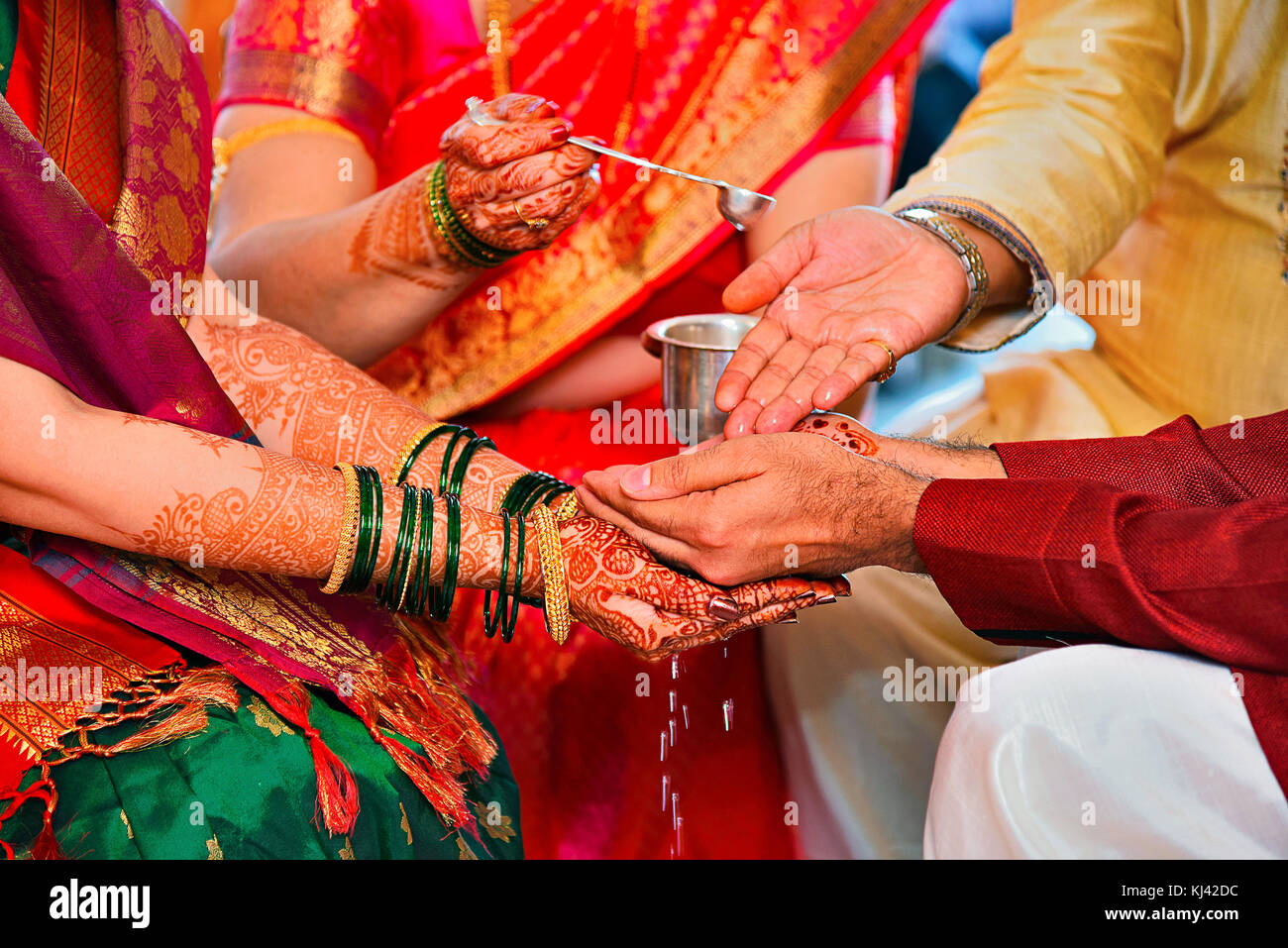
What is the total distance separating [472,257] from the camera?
5.00ft

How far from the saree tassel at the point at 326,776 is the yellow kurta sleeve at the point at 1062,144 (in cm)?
112

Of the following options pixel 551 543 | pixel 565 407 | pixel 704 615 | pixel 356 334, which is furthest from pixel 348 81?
pixel 704 615

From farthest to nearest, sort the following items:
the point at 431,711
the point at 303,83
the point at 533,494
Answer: the point at 303,83, the point at 533,494, the point at 431,711

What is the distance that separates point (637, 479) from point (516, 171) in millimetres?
486

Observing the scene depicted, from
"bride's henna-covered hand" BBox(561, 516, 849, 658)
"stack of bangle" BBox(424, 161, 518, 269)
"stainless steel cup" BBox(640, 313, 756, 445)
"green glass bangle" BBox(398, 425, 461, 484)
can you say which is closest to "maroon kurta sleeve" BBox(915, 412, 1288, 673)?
"bride's henna-covered hand" BBox(561, 516, 849, 658)

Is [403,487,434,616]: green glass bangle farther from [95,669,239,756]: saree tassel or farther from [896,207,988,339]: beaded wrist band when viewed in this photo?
[896,207,988,339]: beaded wrist band

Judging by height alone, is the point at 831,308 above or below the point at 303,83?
below

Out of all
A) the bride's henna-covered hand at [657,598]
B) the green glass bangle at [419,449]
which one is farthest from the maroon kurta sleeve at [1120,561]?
the green glass bangle at [419,449]

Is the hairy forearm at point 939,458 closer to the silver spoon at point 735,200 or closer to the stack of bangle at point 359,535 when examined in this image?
the silver spoon at point 735,200

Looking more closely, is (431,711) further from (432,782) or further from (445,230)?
(445,230)

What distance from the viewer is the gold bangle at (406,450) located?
134 centimetres

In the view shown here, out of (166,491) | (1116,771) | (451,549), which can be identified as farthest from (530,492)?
(1116,771)

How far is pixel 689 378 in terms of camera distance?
141 centimetres

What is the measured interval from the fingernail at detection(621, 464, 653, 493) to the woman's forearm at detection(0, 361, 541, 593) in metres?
0.19
